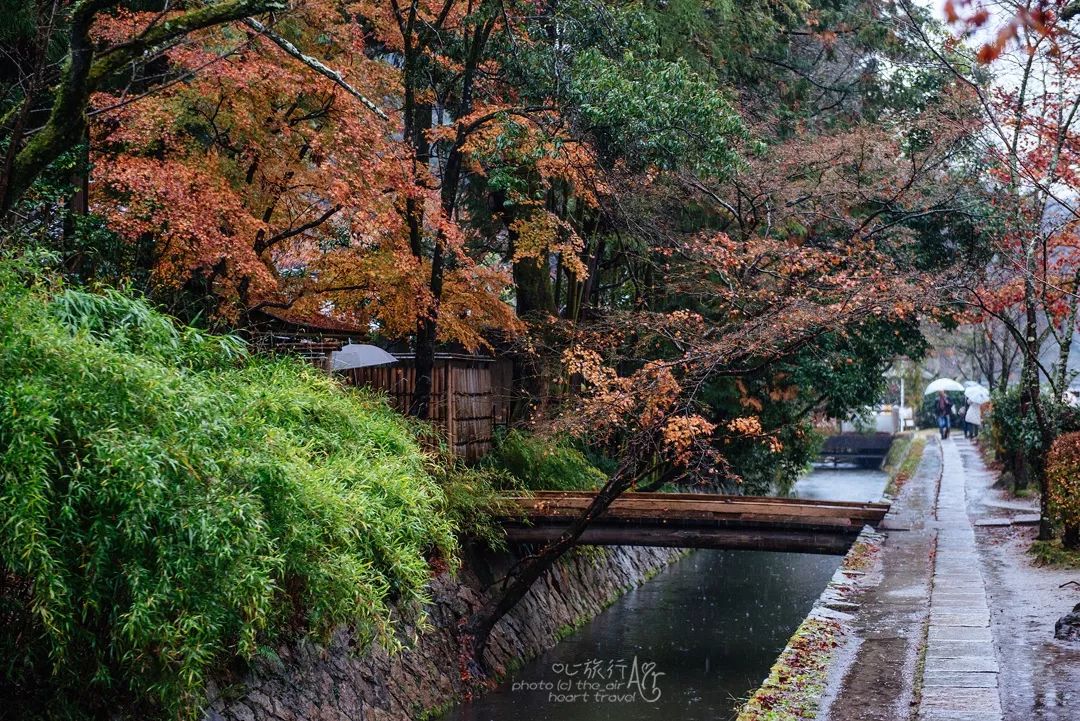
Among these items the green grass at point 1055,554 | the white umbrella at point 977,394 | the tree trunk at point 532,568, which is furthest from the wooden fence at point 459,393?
the white umbrella at point 977,394

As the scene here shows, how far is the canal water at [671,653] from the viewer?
1248 centimetres

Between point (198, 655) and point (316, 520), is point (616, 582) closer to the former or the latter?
point (316, 520)

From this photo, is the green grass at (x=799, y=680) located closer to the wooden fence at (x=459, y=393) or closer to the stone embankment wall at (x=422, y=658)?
the stone embankment wall at (x=422, y=658)

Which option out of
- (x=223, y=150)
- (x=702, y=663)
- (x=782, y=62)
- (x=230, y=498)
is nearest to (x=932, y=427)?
(x=782, y=62)

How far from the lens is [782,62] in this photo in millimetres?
21016

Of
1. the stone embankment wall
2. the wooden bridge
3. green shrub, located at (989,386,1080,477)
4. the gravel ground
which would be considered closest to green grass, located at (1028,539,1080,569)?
the gravel ground

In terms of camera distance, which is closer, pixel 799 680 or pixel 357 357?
pixel 799 680

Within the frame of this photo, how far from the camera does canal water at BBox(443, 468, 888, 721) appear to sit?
1248 cm

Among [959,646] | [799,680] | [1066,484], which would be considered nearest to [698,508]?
[1066,484]

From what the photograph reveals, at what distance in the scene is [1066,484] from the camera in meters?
12.2

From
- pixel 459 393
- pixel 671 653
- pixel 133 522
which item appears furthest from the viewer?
pixel 459 393

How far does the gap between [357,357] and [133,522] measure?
24.5 feet

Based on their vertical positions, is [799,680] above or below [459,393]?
below

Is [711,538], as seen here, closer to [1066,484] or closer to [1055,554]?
[1055,554]
